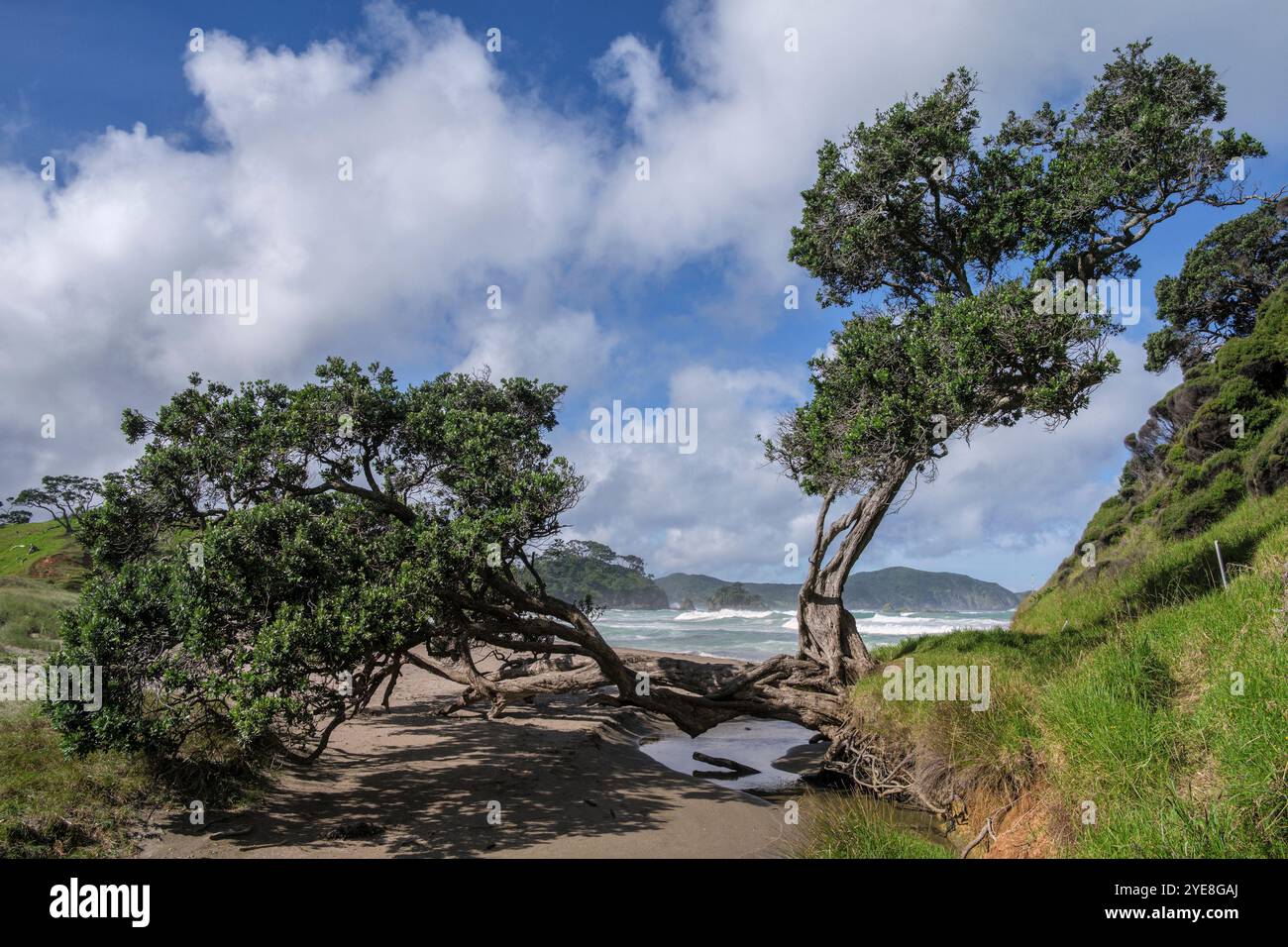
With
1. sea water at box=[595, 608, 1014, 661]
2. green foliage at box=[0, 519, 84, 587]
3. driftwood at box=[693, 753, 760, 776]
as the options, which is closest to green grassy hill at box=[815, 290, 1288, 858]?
driftwood at box=[693, 753, 760, 776]

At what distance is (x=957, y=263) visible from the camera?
14.4 meters

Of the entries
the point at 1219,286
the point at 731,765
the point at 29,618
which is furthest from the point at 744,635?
the point at 29,618

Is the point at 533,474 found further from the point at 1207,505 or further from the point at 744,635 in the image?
the point at 744,635

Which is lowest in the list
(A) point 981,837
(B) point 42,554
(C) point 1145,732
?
(A) point 981,837

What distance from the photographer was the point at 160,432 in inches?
399

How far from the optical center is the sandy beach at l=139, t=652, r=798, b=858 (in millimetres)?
8156

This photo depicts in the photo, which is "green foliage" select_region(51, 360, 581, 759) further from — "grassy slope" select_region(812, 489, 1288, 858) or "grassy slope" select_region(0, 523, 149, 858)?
"grassy slope" select_region(812, 489, 1288, 858)

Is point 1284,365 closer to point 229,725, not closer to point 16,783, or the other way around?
Result: point 229,725

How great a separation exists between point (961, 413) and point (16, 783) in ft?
44.9

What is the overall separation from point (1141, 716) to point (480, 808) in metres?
8.42

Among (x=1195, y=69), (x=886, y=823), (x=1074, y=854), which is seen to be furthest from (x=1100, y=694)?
(x=1195, y=69)

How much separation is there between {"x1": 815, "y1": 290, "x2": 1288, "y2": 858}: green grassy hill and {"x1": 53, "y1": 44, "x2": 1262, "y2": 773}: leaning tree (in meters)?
3.08

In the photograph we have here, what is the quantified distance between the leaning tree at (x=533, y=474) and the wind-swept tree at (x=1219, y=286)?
20051 millimetres

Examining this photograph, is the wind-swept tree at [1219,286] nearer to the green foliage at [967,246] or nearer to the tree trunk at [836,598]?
the green foliage at [967,246]
